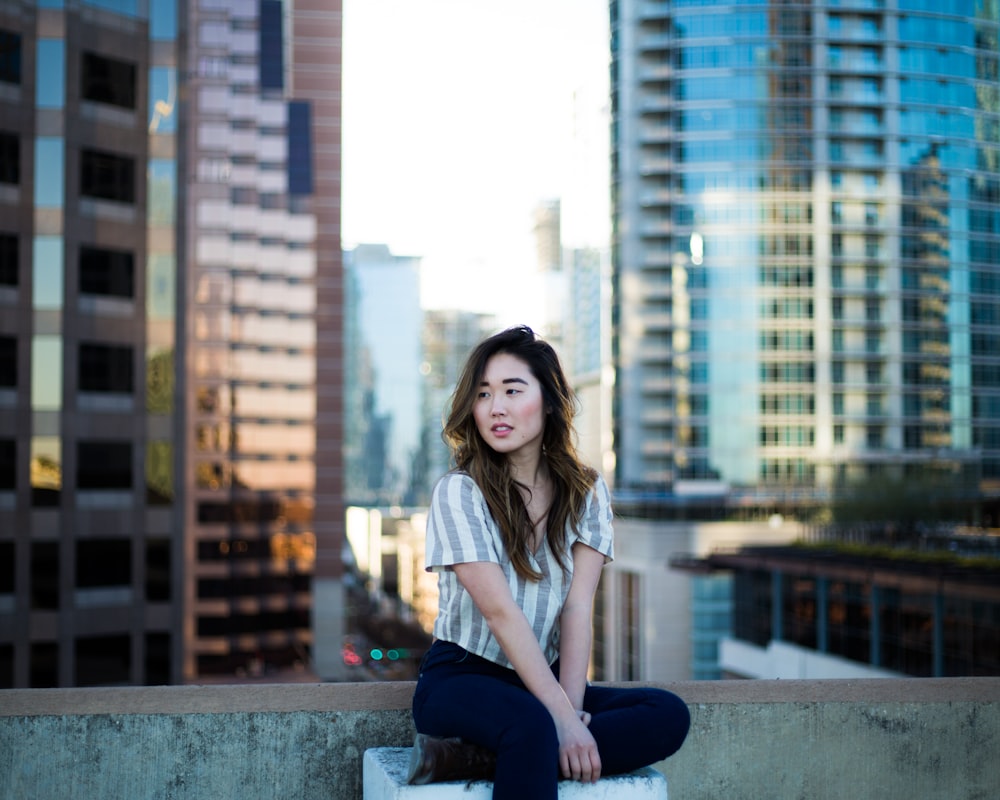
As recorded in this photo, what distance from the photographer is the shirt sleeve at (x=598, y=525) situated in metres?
2.82

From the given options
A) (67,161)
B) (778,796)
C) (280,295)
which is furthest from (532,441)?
(280,295)

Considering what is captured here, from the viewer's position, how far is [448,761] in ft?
8.04

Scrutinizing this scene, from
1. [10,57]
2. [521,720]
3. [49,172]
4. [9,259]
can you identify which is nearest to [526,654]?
[521,720]

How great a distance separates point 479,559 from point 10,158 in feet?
82.3

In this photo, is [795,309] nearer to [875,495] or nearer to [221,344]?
[875,495]

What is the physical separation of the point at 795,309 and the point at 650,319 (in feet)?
A: 23.5

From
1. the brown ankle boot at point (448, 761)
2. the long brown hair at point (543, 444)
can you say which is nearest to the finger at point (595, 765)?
the brown ankle boot at point (448, 761)

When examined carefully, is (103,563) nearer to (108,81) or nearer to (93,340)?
(93,340)

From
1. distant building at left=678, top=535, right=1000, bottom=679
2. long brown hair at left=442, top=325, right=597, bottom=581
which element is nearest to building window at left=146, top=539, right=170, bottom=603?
distant building at left=678, top=535, right=1000, bottom=679

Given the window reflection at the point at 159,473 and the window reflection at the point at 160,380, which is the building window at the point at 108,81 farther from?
the window reflection at the point at 159,473

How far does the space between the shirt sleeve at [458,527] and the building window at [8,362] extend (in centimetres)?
2493

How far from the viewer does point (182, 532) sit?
93.5 ft

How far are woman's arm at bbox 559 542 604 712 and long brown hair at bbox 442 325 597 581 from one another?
55 mm

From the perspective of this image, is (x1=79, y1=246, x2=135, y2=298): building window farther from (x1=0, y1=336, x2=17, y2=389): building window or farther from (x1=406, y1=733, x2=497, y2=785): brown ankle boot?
(x1=406, y1=733, x2=497, y2=785): brown ankle boot
